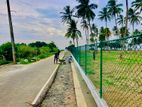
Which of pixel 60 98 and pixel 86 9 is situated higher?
pixel 86 9

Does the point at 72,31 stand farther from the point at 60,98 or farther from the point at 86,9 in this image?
the point at 60,98

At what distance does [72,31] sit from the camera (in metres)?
70.5

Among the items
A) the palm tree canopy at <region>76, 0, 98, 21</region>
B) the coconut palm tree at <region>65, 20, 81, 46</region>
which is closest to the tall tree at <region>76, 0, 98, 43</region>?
the palm tree canopy at <region>76, 0, 98, 21</region>

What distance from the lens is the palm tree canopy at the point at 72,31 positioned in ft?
227

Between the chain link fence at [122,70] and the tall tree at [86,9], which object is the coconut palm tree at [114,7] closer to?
the tall tree at [86,9]

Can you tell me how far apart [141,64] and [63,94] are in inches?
Result: 260

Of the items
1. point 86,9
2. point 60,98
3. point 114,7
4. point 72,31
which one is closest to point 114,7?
point 114,7

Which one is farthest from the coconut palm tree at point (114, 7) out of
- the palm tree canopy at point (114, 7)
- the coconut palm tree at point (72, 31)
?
the coconut palm tree at point (72, 31)

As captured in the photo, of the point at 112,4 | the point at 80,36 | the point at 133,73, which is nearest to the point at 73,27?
the point at 80,36

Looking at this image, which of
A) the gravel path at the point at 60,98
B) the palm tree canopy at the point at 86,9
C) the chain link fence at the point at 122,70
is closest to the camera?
the chain link fence at the point at 122,70

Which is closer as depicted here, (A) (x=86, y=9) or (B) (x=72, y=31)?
(A) (x=86, y=9)

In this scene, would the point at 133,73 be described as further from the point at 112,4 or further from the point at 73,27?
the point at 73,27

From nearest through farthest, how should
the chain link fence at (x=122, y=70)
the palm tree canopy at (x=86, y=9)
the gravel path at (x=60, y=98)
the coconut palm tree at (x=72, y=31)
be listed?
1. the chain link fence at (x=122, y=70)
2. the gravel path at (x=60, y=98)
3. the palm tree canopy at (x=86, y=9)
4. the coconut palm tree at (x=72, y=31)

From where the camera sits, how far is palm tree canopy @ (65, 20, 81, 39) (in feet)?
227
